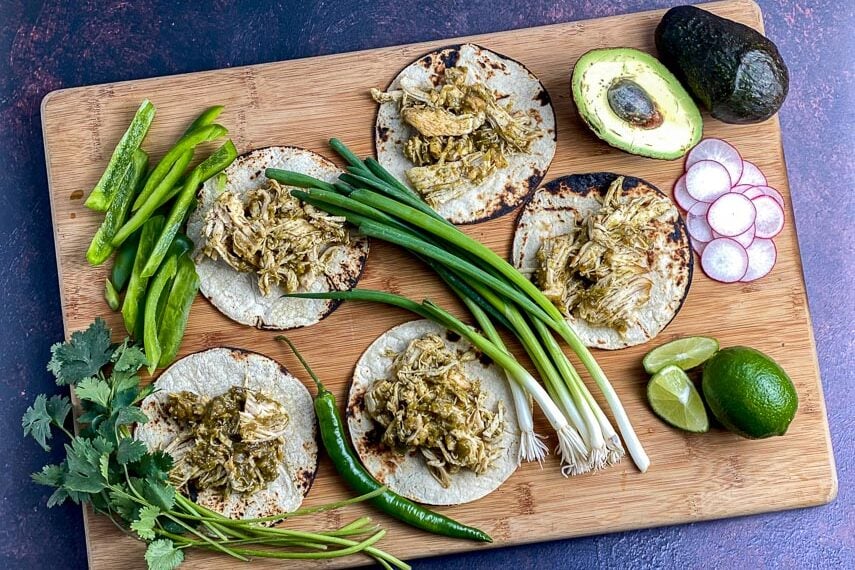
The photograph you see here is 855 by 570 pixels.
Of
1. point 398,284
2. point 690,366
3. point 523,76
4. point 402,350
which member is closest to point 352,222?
point 398,284

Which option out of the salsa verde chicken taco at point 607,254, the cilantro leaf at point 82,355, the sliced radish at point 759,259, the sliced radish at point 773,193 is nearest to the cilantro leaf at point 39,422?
the cilantro leaf at point 82,355

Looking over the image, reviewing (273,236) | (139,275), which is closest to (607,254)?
(273,236)

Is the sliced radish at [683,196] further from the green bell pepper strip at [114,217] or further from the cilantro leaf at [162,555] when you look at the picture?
the cilantro leaf at [162,555]

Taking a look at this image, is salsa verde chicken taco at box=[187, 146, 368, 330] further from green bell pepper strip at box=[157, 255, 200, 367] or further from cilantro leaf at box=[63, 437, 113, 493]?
cilantro leaf at box=[63, 437, 113, 493]

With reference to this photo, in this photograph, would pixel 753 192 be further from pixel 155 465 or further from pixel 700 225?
pixel 155 465

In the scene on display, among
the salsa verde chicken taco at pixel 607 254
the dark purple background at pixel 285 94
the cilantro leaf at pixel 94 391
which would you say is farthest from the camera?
the dark purple background at pixel 285 94
